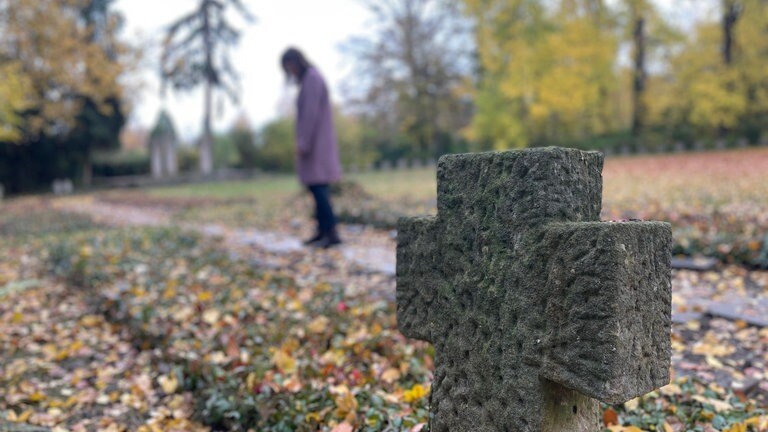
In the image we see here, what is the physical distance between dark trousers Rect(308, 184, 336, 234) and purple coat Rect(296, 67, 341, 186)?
0.30 feet

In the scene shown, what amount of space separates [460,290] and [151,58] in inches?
880

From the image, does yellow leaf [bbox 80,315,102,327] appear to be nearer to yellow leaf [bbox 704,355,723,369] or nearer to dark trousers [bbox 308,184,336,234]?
dark trousers [bbox 308,184,336,234]

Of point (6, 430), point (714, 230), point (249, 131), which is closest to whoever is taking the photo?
point (6, 430)

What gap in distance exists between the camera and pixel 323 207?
5.84m

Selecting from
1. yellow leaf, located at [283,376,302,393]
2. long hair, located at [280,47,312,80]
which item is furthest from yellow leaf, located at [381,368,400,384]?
long hair, located at [280,47,312,80]

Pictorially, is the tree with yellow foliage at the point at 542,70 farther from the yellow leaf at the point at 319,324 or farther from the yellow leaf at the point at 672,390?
the yellow leaf at the point at 672,390

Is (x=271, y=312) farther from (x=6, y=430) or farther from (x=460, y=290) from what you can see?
(x=460, y=290)

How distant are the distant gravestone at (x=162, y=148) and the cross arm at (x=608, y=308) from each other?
2949 cm

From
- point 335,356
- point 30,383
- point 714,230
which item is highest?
point 714,230

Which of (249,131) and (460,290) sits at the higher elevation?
(249,131)

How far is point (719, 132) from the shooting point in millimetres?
22938

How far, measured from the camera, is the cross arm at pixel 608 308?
1319 mm

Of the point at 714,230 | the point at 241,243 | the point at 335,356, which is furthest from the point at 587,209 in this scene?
the point at 241,243

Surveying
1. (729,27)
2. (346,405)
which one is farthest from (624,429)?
(729,27)
